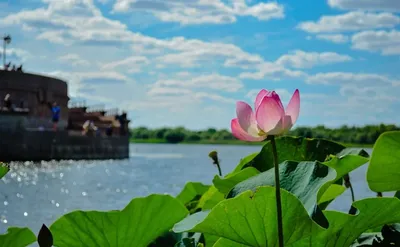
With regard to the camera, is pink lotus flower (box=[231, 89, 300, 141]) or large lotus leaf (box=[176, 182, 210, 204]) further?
large lotus leaf (box=[176, 182, 210, 204])

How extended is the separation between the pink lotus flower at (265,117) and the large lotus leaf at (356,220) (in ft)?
1.03

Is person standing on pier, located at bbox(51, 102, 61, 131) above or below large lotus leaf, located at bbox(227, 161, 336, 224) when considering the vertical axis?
above

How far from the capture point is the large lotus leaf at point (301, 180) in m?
1.40

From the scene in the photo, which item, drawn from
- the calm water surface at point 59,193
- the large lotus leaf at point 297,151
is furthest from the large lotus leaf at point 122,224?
the calm water surface at point 59,193

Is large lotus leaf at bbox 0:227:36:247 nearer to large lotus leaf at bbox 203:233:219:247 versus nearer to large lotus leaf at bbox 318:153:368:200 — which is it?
large lotus leaf at bbox 203:233:219:247

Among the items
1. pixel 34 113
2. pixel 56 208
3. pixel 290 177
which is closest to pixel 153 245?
pixel 290 177

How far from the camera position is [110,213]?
1599 mm

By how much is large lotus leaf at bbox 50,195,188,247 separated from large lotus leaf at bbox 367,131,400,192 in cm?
46

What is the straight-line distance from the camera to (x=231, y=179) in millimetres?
1688

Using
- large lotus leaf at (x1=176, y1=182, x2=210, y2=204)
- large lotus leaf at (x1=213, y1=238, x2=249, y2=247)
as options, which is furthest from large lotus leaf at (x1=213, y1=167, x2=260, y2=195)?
large lotus leaf at (x1=176, y1=182, x2=210, y2=204)

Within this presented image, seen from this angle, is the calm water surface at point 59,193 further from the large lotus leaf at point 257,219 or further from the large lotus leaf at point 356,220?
the large lotus leaf at point 257,219

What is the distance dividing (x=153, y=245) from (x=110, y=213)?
0.49 feet

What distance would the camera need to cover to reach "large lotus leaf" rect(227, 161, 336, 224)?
1.40 m

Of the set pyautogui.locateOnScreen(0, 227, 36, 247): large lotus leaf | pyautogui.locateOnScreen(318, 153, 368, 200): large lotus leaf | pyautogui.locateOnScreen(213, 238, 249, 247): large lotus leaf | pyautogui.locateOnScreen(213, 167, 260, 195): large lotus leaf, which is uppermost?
pyautogui.locateOnScreen(318, 153, 368, 200): large lotus leaf
